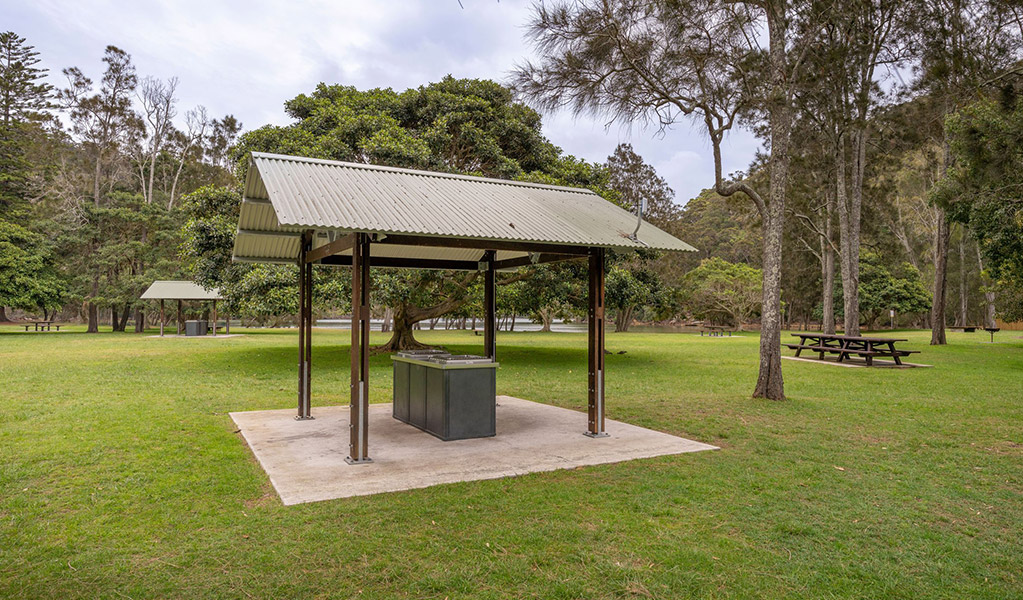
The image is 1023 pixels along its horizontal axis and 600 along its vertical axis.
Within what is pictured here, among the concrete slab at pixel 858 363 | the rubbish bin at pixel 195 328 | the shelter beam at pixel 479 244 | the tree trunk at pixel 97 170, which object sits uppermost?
the tree trunk at pixel 97 170

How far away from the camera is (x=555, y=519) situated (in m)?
4.34

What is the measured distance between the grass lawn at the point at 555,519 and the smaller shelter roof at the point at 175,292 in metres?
22.2

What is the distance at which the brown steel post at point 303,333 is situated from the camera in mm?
7867

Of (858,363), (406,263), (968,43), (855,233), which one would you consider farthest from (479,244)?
(855,233)

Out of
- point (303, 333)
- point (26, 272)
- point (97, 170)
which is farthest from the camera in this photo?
point (97, 170)

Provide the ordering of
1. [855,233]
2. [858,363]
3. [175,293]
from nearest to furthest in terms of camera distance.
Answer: [858,363] < [855,233] < [175,293]

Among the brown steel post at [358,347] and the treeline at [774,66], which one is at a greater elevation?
the treeline at [774,66]

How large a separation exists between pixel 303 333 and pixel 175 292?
25.4 metres

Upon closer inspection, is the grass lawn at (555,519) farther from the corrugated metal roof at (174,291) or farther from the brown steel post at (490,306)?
the corrugated metal roof at (174,291)

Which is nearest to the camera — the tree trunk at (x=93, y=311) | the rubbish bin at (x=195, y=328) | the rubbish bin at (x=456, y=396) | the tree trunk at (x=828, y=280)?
the rubbish bin at (x=456, y=396)

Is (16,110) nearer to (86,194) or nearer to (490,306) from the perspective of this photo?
(86,194)

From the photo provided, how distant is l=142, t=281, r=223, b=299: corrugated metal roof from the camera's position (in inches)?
1140

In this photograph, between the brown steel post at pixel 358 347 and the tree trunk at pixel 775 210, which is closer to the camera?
the brown steel post at pixel 358 347

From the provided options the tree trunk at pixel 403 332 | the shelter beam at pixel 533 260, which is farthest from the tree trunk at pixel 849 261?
the shelter beam at pixel 533 260
